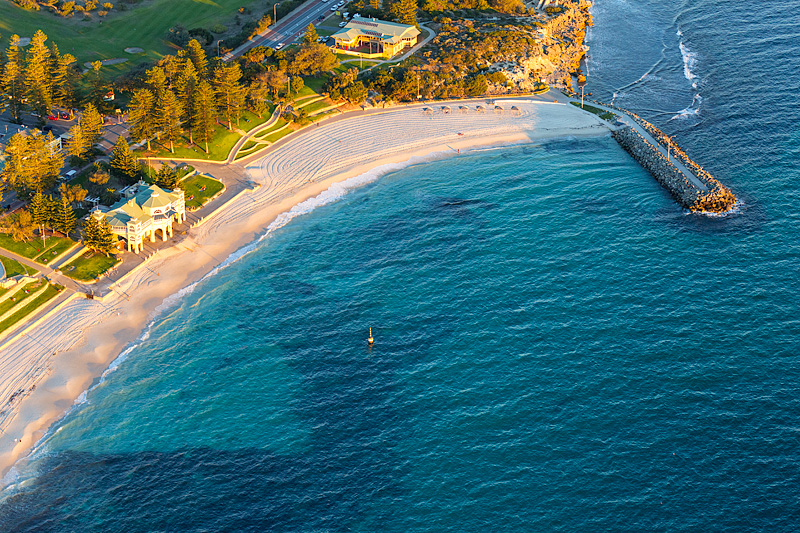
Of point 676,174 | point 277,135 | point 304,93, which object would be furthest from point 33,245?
point 676,174

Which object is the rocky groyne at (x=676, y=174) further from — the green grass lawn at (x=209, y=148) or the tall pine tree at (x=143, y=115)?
the tall pine tree at (x=143, y=115)

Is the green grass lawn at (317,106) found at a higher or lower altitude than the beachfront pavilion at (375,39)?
lower

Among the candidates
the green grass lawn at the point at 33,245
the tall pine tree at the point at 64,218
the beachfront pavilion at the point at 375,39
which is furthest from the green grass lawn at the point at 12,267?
the beachfront pavilion at the point at 375,39

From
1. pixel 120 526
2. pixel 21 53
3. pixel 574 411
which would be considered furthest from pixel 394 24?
pixel 120 526

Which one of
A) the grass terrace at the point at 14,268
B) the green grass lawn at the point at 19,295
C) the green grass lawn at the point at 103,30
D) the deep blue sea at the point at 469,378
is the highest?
the green grass lawn at the point at 103,30

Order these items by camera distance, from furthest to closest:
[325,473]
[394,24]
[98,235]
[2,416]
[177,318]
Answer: [394,24] < [98,235] < [177,318] < [2,416] < [325,473]

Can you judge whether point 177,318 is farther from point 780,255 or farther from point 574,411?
point 780,255

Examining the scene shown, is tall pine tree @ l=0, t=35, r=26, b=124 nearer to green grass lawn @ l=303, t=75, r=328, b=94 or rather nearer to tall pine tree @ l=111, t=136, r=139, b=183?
tall pine tree @ l=111, t=136, r=139, b=183
